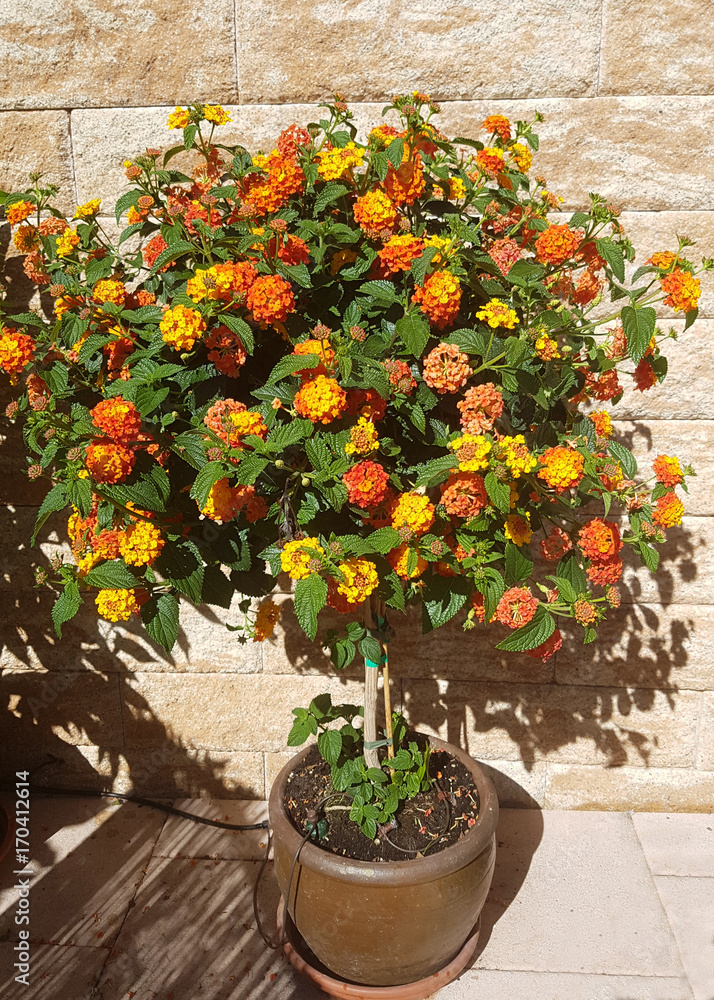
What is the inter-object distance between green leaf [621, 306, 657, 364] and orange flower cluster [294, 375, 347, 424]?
53 centimetres

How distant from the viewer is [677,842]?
2.13 metres

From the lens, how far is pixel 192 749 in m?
2.31

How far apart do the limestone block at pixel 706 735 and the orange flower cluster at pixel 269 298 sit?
1.70 metres

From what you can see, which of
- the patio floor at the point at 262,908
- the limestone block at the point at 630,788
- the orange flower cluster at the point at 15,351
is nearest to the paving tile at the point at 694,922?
the patio floor at the point at 262,908

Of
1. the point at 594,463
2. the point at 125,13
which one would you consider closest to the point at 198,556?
the point at 594,463

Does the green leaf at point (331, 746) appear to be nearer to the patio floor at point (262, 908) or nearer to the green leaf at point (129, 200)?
the patio floor at point (262, 908)

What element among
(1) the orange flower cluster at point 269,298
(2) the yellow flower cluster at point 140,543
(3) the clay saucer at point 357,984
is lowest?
(3) the clay saucer at point 357,984

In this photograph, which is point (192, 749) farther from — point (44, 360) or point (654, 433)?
point (654, 433)

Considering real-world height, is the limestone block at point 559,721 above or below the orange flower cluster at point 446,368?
below

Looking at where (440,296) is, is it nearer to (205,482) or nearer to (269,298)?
(269,298)

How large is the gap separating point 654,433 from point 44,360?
1499 mm

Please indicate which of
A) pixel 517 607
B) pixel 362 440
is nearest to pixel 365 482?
pixel 362 440

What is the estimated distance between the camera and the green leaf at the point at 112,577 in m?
1.33

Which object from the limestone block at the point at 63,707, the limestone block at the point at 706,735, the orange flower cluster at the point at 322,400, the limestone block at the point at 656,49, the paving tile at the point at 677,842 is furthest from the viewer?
the limestone block at the point at 63,707
